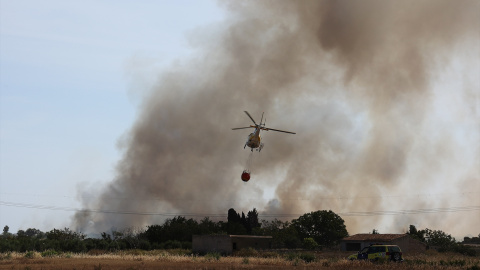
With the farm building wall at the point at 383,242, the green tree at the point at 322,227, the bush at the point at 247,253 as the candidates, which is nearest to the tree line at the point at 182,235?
the green tree at the point at 322,227

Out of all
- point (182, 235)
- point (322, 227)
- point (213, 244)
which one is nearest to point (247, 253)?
point (213, 244)

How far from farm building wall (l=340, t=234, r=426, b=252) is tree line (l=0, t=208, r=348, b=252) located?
1430cm

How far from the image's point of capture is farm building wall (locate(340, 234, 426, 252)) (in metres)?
102

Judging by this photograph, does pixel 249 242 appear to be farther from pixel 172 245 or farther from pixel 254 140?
pixel 172 245

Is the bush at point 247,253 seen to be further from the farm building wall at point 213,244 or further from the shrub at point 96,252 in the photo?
the shrub at point 96,252

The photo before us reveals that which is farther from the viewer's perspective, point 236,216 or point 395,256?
point 236,216

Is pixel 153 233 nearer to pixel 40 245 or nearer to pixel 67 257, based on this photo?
pixel 40 245

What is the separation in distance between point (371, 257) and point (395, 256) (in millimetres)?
2499

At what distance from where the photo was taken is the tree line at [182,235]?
4087 inches

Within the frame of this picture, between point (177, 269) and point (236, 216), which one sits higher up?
point (236, 216)

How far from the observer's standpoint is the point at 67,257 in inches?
3150

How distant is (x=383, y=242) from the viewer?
101 meters

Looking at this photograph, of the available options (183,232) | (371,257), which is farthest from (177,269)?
(183,232)

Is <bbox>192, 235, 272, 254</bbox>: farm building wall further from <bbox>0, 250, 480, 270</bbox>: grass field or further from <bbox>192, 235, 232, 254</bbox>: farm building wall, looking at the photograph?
<bbox>0, 250, 480, 270</bbox>: grass field
